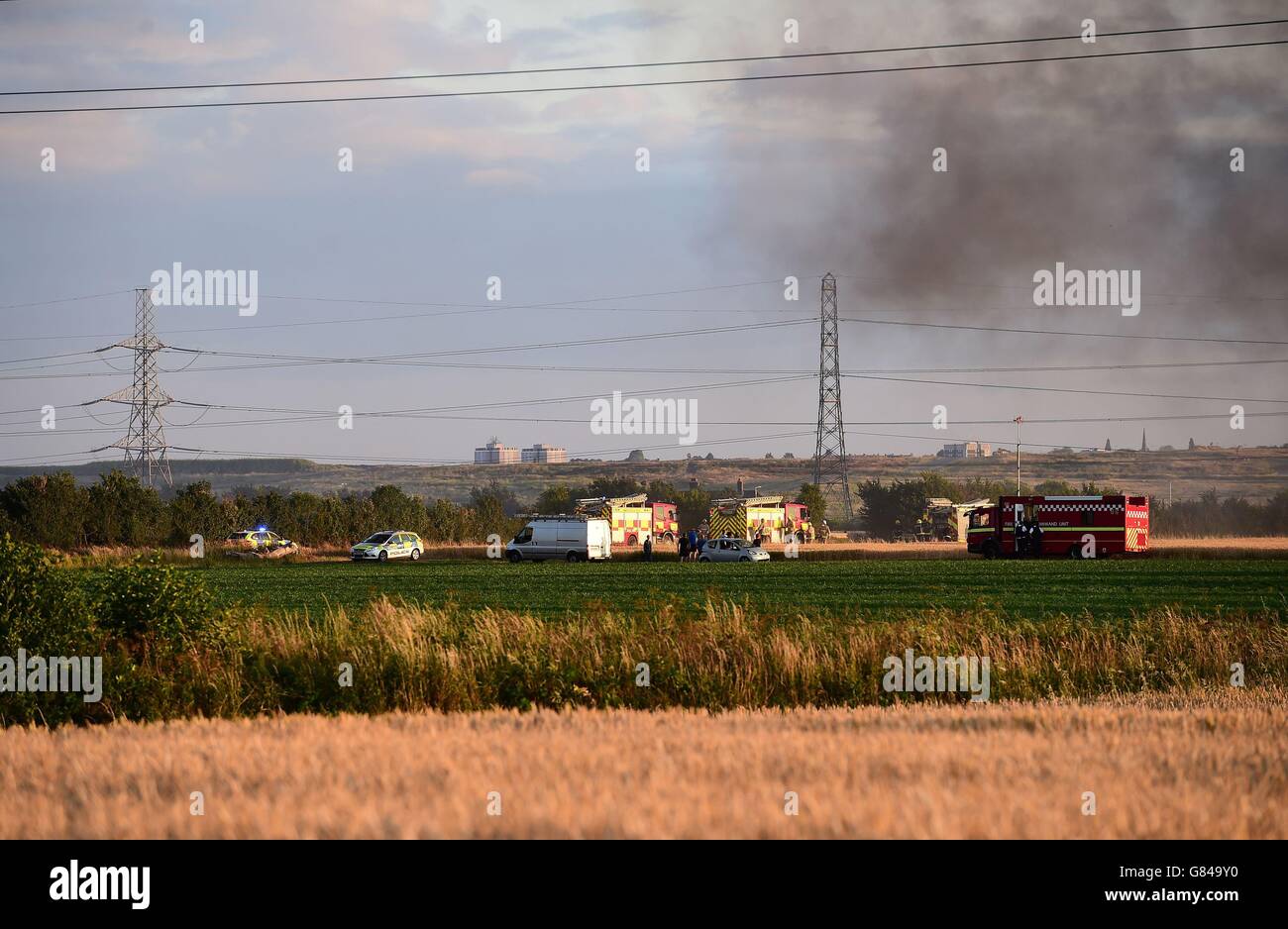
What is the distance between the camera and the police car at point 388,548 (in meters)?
74.6

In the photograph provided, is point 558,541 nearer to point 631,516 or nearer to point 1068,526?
point 631,516

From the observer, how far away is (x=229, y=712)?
1588 cm

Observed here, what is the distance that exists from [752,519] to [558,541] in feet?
108

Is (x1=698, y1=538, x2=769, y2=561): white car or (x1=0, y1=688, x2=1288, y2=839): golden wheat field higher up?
(x1=0, y1=688, x2=1288, y2=839): golden wheat field

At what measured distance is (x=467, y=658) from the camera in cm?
1809

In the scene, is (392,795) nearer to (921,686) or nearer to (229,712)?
(229,712)

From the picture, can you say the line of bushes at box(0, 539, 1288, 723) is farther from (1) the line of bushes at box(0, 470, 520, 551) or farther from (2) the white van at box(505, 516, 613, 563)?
(1) the line of bushes at box(0, 470, 520, 551)

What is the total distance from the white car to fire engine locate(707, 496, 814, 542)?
1001 inches

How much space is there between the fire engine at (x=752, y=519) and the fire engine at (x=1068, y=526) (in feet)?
93.3

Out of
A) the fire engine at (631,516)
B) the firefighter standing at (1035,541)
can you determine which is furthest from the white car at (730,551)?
the firefighter standing at (1035,541)

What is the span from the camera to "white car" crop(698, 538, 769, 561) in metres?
73.5

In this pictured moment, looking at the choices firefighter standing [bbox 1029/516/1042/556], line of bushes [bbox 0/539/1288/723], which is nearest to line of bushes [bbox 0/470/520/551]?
firefighter standing [bbox 1029/516/1042/556]

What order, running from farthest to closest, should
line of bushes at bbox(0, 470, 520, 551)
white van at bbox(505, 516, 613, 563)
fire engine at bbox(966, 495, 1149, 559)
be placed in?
line of bushes at bbox(0, 470, 520, 551) → white van at bbox(505, 516, 613, 563) → fire engine at bbox(966, 495, 1149, 559)

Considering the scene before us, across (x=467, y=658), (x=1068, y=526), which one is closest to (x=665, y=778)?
(x=467, y=658)
